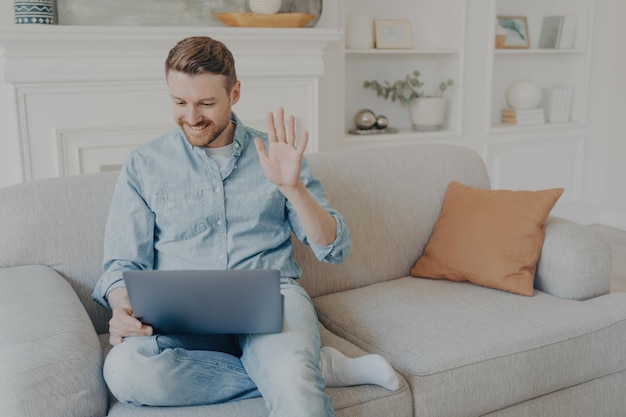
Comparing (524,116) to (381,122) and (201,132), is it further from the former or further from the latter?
(201,132)

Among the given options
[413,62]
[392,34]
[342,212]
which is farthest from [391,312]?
[413,62]

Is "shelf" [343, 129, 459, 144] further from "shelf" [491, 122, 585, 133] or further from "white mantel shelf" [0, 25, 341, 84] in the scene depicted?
"white mantel shelf" [0, 25, 341, 84]

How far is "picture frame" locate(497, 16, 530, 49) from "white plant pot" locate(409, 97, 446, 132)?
678 mm

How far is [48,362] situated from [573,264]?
1.47 m

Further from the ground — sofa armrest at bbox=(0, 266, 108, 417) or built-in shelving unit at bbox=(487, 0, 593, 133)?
built-in shelving unit at bbox=(487, 0, 593, 133)

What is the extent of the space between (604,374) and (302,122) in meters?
1.94

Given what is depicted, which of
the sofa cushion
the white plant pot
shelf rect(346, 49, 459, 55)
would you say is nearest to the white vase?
shelf rect(346, 49, 459, 55)

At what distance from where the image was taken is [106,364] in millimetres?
1498

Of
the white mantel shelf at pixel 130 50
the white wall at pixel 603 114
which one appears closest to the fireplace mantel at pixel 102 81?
the white mantel shelf at pixel 130 50

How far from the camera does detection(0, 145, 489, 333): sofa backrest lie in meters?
1.92

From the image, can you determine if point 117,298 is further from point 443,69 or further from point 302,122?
point 443,69

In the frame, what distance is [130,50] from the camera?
3104mm

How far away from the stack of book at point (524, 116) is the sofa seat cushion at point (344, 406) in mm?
3079

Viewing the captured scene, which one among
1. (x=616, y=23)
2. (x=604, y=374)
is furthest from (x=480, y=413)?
(x=616, y=23)
